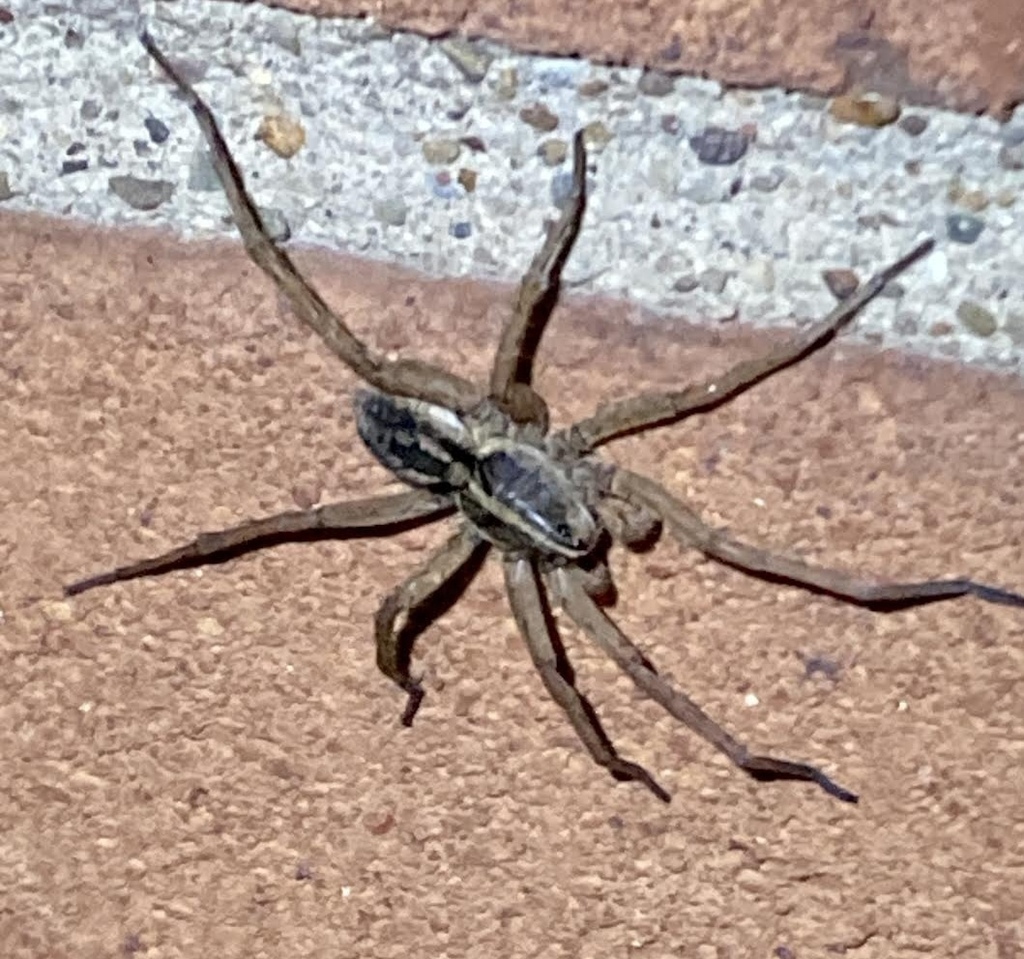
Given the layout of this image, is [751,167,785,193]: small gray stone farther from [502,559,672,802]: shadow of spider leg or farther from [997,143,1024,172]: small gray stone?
[502,559,672,802]: shadow of spider leg

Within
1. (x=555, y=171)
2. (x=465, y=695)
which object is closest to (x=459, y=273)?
(x=555, y=171)

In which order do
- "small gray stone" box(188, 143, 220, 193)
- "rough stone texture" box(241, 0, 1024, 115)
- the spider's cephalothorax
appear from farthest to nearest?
the spider's cephalothorax → "small gray stone" box(188, 143, 220, 193) → "rough stone texture" box(241, 0, 1024, 115)

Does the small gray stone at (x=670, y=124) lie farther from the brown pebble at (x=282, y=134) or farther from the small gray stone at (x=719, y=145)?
the brown pebble at (x=282, y=134)

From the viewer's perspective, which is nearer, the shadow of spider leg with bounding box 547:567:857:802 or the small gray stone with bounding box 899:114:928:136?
the small gray stone with bounding box 899:114:928:136

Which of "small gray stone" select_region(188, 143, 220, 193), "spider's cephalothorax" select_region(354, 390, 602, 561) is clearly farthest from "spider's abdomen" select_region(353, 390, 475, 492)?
"small gray stone" select_region(188, 143, 220, 193)

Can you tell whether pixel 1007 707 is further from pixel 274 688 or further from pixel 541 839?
pixel 274 688

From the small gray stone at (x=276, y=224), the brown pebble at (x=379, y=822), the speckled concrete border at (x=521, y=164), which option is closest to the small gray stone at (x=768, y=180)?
the speckled concrete border at (x=521, y=164)
